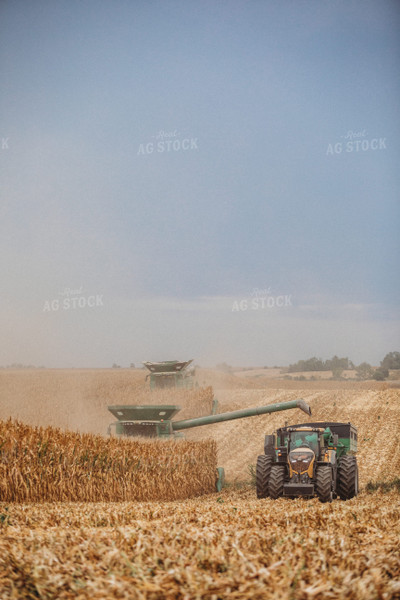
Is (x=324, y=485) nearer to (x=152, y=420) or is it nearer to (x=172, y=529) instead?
(x=152, y=420)

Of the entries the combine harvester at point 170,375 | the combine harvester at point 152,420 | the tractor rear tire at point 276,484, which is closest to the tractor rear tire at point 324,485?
the tractor rear tire at point 276,484

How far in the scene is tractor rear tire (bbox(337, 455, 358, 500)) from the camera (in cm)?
784

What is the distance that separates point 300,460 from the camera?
293 inches

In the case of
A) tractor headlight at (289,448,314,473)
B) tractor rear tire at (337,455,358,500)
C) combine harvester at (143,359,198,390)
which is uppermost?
combine harvester at (143,359,198,390)

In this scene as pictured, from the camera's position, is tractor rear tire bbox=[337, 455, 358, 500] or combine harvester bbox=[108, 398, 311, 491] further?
combine harvester bbox=[108, 398, 311, 491]

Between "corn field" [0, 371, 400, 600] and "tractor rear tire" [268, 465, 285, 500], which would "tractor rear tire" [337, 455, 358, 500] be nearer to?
"corn field" [0, 371, 400, 600]

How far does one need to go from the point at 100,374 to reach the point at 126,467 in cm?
948

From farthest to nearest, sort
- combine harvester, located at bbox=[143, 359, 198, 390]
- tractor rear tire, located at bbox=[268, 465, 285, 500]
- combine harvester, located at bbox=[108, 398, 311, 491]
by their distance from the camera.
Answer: combine harvester, located at bbox=[143, 359, 198, 390] → combine harvester, located at bbox=[108, 398, 311, 491] → tractor rear tire, located at bbox=[268, 465, 285, 500]

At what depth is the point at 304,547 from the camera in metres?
2.90

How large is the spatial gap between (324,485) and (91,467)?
107 inches

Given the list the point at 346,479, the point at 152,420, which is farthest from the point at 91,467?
the point at 346,479

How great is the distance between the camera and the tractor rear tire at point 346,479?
309 inches

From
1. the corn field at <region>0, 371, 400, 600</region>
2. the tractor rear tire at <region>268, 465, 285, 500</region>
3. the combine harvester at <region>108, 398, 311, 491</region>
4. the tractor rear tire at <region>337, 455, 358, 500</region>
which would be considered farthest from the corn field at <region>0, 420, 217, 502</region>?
the tractor rear tire at <region>337, 455, 358, 500</region>

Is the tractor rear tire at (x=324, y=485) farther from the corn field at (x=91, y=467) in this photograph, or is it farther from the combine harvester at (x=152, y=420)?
the combine harvester at (x=152, y=420)
